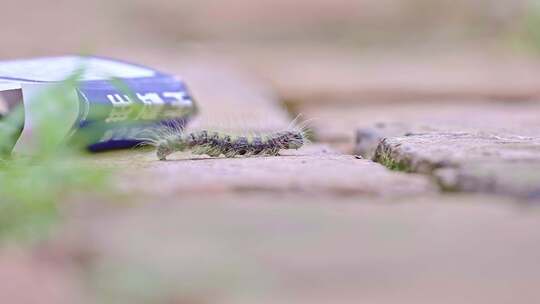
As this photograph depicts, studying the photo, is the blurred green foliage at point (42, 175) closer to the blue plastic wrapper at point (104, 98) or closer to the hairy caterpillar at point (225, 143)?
the blue plastic wrapper at point (104, 98)

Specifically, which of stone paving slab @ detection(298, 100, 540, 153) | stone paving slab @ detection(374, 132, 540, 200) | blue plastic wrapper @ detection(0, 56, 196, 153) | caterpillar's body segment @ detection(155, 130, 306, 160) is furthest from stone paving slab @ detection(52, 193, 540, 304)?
stone paving slab @ detection(298, 100, 540, 153)

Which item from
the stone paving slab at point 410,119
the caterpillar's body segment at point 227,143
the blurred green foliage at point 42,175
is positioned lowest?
the stone paving slab at point 410,119

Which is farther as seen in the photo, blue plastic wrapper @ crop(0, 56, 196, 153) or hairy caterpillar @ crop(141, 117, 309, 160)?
hairy caterpillar @ crop(141, 117, 309, 160)

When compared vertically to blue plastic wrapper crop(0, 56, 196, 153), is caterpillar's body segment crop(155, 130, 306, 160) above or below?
below

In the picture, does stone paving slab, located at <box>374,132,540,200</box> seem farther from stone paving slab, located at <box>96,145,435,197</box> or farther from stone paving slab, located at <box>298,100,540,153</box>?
stone paving slab, located at <box>298,100,540,153</box>

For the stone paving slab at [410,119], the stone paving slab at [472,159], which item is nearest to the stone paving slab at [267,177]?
the stone paving slab at [472,159]

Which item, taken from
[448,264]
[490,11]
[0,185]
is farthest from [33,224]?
[490,11]
